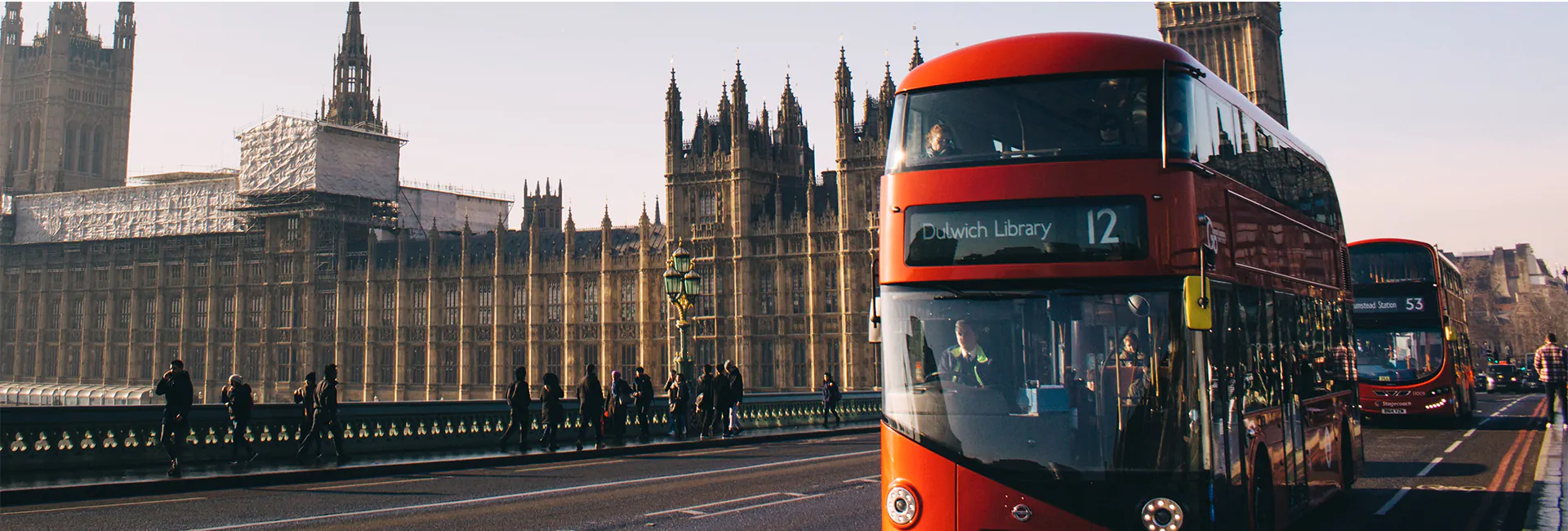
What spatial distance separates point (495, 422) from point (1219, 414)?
16834 millimetres

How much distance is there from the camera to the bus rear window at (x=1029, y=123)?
7.67 meters

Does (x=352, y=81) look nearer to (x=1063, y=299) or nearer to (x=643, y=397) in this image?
(x=643, y=397)

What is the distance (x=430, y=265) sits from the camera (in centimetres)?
6694

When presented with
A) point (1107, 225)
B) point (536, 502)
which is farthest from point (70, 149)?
point (1107, 225)

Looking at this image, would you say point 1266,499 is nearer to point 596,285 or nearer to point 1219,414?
point 1219,414

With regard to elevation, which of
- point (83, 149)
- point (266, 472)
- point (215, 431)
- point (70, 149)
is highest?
point (83, 149)

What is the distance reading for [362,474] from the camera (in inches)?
672

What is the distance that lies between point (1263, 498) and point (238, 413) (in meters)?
14.1

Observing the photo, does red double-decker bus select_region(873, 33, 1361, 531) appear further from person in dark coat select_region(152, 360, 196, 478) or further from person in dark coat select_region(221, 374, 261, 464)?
person in dark coat select_region(221, 374, 261, 464)

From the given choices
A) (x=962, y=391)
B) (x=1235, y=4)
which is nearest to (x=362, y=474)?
(x=962, y=391)

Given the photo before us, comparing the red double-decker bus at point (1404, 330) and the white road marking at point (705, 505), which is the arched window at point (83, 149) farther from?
the white road marking at point (705, 505)

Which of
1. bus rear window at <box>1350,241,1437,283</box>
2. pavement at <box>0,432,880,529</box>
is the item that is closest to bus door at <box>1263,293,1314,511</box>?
pavement at <box>0,432,880,529</box>

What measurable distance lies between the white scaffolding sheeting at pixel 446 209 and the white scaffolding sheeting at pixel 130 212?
10424mm

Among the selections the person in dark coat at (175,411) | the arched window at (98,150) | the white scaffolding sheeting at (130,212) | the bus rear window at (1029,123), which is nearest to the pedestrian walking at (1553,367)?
the bus rear window at (1029,123)
